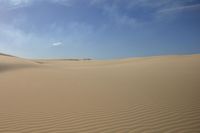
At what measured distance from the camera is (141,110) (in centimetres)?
576

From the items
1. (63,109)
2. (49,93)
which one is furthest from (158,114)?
(49,93)

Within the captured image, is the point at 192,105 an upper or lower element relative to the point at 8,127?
upper

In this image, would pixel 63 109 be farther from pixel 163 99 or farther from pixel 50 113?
pixel 163 99

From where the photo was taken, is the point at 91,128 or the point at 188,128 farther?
the point at 91,128

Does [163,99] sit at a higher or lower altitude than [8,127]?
higher

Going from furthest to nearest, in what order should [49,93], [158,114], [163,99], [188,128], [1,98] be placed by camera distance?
[49,93], [1,98], [163,99], [158,114], [188,128]

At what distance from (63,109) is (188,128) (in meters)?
3.28

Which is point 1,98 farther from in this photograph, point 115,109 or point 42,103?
point 115,109

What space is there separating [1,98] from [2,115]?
7.44ft

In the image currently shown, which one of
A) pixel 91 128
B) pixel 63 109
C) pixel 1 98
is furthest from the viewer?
pixel 1 98

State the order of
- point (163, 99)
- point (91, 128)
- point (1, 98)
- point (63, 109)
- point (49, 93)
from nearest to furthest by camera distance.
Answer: point (91, 128) < point (63, 109) < point (163, 99) < point (1, 98) < point (49, 93)

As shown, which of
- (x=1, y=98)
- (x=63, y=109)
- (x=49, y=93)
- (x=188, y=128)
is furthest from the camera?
(x=49, y=93)

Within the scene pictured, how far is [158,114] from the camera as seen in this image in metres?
5.31

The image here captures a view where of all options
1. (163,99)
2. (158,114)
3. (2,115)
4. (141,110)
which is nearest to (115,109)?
(141,110)
